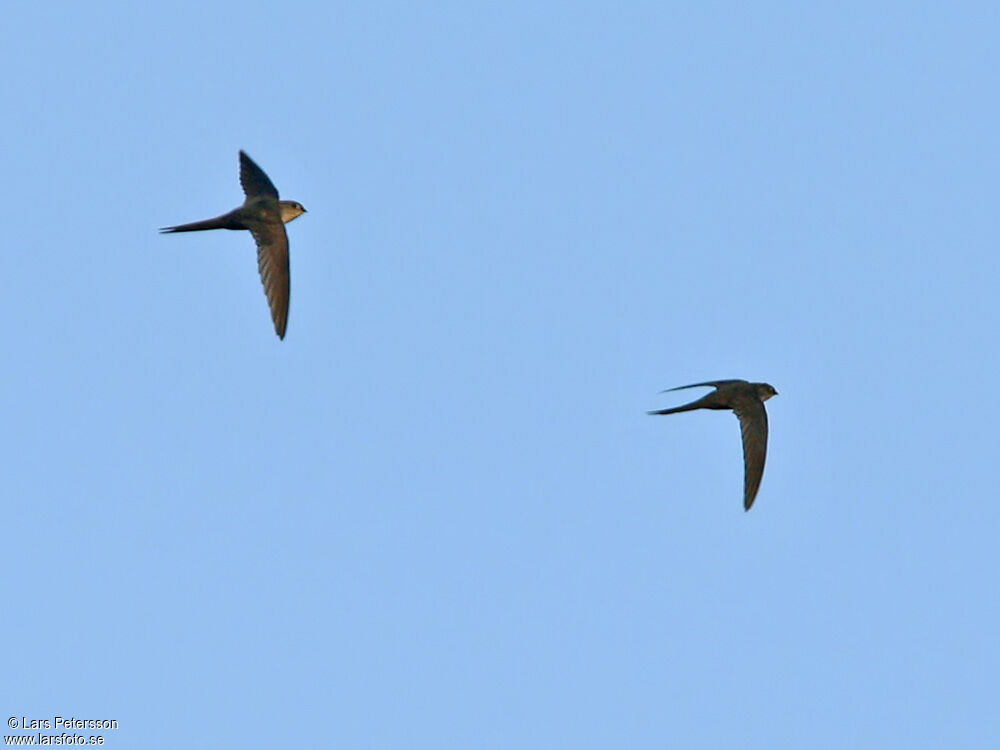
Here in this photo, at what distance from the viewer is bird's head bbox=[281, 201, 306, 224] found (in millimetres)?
28750

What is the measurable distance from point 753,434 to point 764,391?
741 mm

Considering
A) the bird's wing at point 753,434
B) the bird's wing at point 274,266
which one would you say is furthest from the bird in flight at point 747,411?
the bird's wing at point 274,266

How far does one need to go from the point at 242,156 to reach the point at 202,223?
148 centimetres

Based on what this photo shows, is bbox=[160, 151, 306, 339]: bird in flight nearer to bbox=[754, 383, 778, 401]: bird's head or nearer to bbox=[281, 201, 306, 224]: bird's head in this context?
bbox=[281, 201, 306, 224]: bird's head

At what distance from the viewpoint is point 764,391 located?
30438 mm

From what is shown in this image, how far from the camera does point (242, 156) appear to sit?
94.8 feet

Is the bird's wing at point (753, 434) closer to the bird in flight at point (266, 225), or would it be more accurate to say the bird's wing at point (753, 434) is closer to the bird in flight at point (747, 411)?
the bird in flight at point (747, 411)

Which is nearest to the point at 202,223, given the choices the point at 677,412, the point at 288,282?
the point at 288,282

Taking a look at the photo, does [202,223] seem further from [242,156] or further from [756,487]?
[756,487]

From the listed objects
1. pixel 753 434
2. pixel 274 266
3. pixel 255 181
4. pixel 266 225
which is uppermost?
pixel 255 181

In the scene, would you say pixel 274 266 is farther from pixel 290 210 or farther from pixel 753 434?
pixel 753 434

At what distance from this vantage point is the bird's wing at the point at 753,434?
30.0 meters

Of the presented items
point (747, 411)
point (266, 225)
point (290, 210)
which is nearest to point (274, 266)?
point (266, 225)

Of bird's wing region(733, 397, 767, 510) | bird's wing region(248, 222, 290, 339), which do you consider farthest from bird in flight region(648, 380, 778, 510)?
bird's wing region(248, 222, 290, 339)
